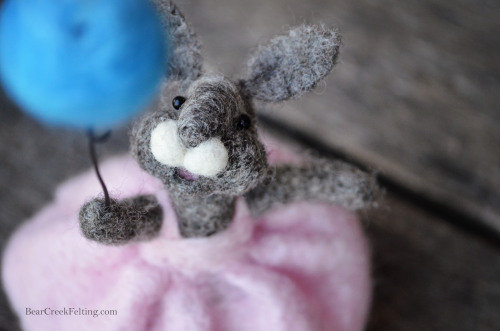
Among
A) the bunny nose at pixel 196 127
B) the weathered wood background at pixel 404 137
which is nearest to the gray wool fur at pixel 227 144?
the bunny nose at pixel 196 127

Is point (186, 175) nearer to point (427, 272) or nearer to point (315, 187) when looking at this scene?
point (315, 187)

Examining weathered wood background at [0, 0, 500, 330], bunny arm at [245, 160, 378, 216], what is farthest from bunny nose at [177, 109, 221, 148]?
weathered wood background at [0, 0, 500, 330]

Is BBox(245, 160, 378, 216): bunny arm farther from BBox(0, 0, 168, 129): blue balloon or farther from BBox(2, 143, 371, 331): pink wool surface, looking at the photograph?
BBox(0, 0, 168, 129): blue balloon

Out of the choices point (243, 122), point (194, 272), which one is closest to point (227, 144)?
point (243, 122)

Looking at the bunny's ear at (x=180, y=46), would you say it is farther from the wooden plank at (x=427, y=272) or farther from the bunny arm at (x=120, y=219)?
the wooden plank at (x=427, y=272)

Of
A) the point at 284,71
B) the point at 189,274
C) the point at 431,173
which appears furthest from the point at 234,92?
the point at 431,173
